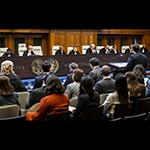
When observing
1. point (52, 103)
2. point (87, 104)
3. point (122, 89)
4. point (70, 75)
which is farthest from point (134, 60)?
point (52, 103)

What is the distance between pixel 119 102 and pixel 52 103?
837mm

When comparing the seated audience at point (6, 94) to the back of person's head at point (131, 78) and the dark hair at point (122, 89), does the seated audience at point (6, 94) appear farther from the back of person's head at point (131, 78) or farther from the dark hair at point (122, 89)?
the back of person's head at point (131, 78)

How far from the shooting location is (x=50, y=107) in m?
3.98

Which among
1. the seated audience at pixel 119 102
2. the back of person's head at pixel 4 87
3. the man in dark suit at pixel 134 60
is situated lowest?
the seated audience at pixel 119 102

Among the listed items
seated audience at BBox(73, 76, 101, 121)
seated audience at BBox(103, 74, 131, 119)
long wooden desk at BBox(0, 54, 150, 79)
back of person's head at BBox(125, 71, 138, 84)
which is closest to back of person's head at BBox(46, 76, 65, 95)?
seated audience at BBox(73, 76, 101, 121)

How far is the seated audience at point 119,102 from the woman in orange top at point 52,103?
58cm

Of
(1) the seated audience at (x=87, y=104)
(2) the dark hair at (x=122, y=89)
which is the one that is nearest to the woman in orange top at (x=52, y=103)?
(1) the seated audience at (x=87, y=104)

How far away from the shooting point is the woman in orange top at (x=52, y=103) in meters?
3.95

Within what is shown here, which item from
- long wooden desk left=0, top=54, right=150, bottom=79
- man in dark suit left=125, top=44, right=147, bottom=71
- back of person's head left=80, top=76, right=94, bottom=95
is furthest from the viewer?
long wooden desk left=0, top=54, right=150, bottom=79

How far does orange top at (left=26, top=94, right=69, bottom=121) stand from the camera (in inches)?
155

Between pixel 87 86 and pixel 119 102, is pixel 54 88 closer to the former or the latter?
pixel 87 86

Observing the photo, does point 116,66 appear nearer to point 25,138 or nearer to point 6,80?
point 6,80

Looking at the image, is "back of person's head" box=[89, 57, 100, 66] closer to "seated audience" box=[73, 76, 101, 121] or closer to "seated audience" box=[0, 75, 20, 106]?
"seated audience" box=[73, 76, 101, 121]

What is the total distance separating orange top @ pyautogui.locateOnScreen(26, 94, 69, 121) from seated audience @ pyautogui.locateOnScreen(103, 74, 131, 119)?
0.58 metres
